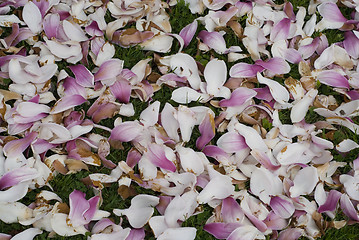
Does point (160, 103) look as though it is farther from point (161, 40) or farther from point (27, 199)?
point (27, 199)

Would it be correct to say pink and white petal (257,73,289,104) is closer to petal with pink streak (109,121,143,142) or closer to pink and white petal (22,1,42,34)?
petal with pink streak (109,121,143,142)

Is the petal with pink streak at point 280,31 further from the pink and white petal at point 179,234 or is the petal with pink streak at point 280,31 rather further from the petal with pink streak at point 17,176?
the petal with pink streak at point 17,176

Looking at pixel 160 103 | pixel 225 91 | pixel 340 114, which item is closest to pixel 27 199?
pixel 160 103

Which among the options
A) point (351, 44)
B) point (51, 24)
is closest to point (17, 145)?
point (51, 24)

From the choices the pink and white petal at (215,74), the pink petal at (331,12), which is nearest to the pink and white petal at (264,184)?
the pink and white petal at (215,74)

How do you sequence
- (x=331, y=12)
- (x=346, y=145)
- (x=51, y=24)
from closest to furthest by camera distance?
(x=346, y=145) → (x=51, y=24) → (x=331, y=12)

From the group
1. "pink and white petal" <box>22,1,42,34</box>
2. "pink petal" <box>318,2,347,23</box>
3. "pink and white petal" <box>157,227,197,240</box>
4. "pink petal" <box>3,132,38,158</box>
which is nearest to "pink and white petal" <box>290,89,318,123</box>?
"pink petal" <box>318,2,347,23</box>

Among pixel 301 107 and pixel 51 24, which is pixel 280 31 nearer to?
pixel 301 107
